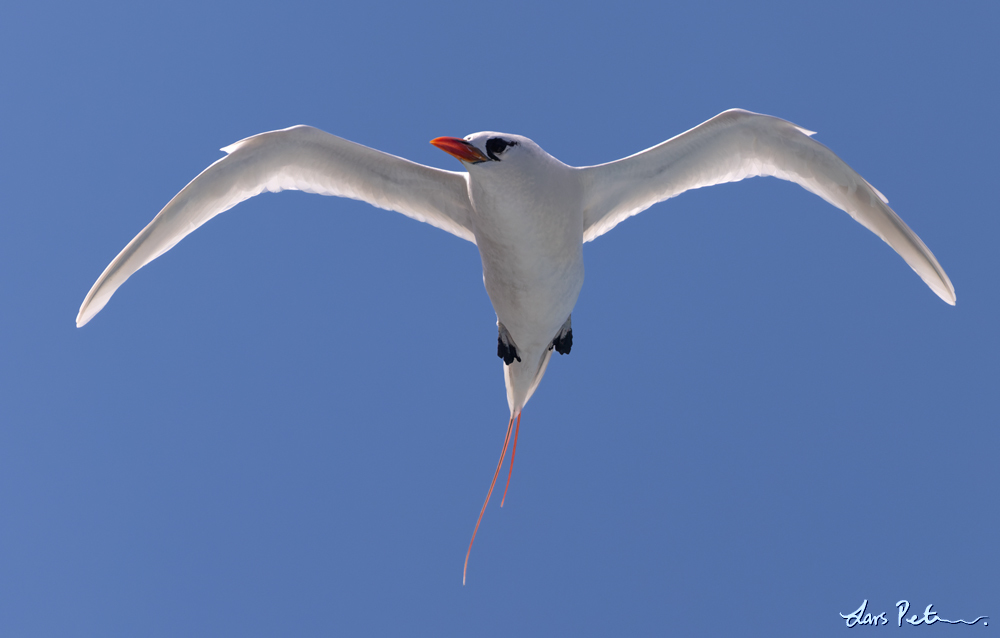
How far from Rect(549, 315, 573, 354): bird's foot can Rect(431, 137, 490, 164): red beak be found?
66.0 inches

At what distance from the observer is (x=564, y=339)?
19.2 feet

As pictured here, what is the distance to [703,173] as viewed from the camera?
5793 millimetres

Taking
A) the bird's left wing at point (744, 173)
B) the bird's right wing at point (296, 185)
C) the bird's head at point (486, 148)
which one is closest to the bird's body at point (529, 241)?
the bird's head at point (486, 148)

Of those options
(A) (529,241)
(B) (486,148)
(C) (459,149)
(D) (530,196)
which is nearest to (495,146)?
(B) (486,148)

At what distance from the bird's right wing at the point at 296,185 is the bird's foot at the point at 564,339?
0.94 metres

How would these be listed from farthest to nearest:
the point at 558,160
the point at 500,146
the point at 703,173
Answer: the point at 703,173, the point at 558,160, the point at 500,146

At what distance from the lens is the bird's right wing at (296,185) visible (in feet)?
17.1

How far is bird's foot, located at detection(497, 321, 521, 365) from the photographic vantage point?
18.8 ft

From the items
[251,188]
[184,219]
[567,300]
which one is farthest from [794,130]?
[184,219]

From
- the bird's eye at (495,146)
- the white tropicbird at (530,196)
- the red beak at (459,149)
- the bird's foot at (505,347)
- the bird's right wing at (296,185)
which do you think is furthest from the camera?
the bird's foot at (505,347)

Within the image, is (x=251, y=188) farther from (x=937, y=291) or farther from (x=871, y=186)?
(x=937, y=291)

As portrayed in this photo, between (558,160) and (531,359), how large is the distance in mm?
1462

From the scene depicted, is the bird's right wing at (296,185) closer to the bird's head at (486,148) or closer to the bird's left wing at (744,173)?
the bird's head at (486,148)

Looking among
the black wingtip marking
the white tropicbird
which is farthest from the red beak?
the black wingtip marking
